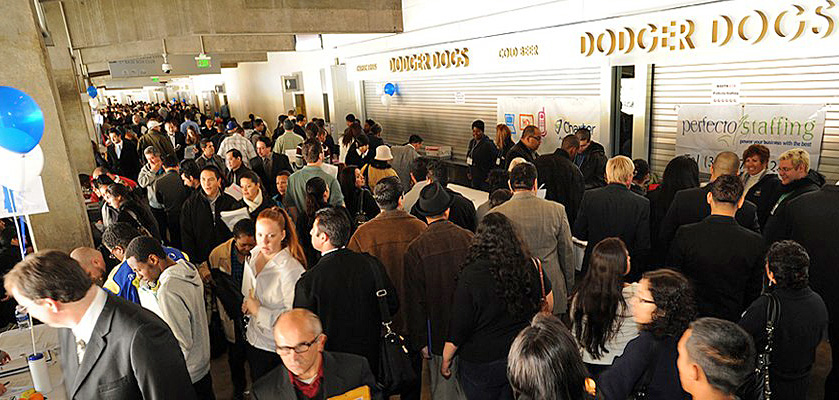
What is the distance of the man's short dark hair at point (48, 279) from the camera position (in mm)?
2146

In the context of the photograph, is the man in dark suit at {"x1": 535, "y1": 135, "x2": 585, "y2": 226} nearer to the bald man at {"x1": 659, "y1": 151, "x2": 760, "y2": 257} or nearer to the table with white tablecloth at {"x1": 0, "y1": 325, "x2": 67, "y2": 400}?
the bald man at {"x1": 659, "y1": 151, "x2": 760, "y2": 257}

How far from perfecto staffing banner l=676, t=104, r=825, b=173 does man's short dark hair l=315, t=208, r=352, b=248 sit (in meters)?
4.80

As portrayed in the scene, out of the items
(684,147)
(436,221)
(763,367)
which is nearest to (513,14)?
(684,147)

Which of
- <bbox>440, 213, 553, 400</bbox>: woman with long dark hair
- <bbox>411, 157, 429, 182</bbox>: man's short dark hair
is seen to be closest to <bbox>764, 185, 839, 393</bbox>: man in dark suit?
<bbox>440, 213, 553, 400</bbox>: woman with long dark hair

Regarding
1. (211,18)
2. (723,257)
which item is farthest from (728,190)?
(211,18)

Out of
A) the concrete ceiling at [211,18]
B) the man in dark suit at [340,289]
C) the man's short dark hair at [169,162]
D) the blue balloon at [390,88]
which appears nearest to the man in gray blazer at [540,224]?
the man in dark suit at [340,289]

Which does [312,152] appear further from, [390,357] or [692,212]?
[692,212]

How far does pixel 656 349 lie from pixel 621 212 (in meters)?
1.90

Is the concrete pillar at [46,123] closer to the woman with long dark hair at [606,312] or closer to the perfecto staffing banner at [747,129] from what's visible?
the woman with long dark hair at [606,312]

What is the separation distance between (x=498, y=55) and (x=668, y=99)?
2.85 m

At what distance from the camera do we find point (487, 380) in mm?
2945

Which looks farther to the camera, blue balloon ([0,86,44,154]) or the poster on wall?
the poster on wall

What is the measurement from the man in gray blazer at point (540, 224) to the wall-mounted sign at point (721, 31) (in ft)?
9.90

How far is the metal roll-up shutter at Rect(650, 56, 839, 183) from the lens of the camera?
Result: 4988 mm
